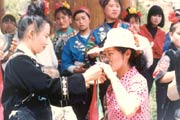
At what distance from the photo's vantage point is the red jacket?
2607 millimetres

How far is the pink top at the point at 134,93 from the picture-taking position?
2.02m

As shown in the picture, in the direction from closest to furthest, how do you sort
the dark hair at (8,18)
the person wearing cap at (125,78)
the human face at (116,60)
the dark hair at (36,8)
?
the person wearing cap at (125,78), the human face at (116,60), the dark hair at (36,8), the dark hair at (8,18)

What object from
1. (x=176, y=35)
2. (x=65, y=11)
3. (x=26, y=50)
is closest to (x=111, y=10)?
(x=65, y=11)

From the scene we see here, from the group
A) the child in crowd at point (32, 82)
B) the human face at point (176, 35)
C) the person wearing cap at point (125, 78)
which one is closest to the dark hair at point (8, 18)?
the child in crowd at point (32, 82)

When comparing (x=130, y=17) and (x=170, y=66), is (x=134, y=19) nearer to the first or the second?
(x=130, y=17)

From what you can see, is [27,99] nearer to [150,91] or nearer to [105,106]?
[105,106]

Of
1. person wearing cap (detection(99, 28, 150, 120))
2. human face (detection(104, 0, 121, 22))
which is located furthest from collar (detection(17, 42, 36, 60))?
human face (detection(104, 0, 121, 22))

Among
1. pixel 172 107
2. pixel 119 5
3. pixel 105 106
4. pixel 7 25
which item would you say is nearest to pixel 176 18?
pixel 119 5

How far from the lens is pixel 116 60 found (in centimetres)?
213

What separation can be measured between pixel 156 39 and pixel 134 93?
711mm

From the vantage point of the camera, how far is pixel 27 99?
80.8 inches

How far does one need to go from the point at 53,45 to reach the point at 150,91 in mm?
688

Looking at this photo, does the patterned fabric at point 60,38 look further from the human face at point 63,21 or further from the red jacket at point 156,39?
the red jacket at point 156,39

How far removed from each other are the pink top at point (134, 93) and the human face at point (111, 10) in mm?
539
